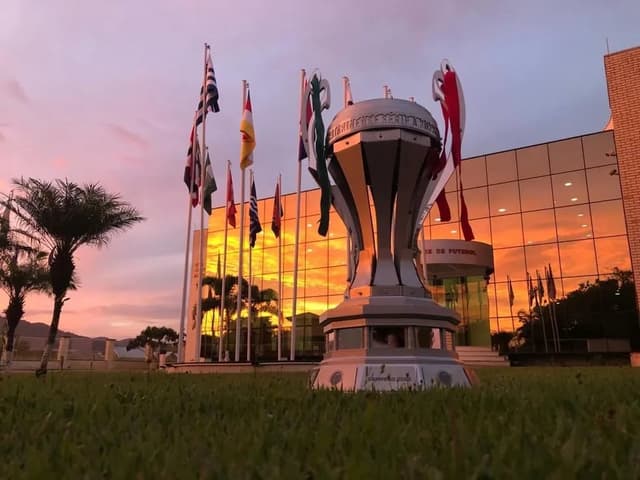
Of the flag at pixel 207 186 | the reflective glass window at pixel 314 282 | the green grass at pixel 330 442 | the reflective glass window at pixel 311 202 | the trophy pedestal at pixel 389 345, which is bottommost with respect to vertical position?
the green grass at pixel 330 442

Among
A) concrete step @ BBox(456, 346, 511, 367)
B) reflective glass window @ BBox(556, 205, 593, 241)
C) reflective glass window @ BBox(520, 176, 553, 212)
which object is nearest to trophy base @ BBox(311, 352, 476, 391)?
concrete step @ BBox(456, 346, 511, 367)

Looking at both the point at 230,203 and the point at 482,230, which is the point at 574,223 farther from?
the point at 230,203

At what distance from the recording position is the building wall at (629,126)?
21547 mm

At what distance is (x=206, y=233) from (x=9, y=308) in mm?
18937

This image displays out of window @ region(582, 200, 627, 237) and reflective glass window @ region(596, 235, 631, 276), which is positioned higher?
window @ region(582, 200, 627, 237)

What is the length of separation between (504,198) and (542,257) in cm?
486

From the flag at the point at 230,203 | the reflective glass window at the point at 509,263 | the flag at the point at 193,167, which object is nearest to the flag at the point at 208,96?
the flag at the point at 193,167

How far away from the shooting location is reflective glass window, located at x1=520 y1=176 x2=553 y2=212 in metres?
34.0

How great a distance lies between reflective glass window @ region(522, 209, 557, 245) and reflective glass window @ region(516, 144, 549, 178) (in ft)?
9.03

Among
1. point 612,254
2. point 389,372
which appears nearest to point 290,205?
point 612,254

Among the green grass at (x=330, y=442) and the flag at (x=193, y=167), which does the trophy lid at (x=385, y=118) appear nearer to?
the green grass at (x=330, y=442)

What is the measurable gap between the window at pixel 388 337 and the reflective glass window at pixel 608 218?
29.4 meters

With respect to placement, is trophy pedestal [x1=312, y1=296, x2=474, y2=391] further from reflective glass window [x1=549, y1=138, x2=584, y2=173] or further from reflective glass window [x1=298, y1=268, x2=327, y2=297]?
reflective glass window [x1=298, y1=268, x2=327, y2=297]

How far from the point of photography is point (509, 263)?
34438mm
